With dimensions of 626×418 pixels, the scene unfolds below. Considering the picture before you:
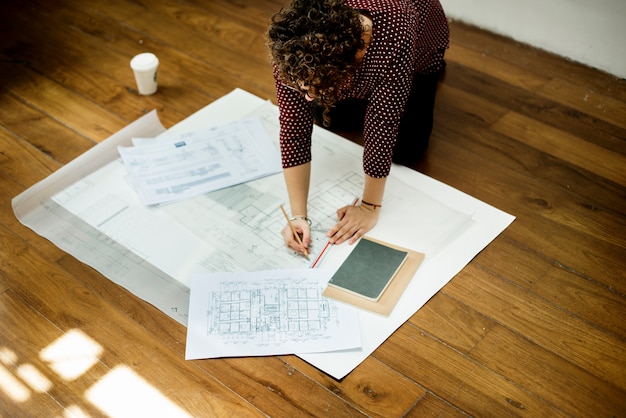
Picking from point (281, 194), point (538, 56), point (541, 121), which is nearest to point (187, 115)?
point (281, 194)

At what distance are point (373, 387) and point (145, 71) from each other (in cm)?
109

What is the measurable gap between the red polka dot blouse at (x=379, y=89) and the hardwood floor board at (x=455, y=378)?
0.36 meters

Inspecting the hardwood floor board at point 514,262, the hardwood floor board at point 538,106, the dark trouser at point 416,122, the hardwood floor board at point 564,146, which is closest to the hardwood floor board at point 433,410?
the hardwood floor board at point 514,262

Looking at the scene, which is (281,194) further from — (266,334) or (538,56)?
(538,56)

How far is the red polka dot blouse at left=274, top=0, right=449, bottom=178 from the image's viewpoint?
1.21 meters

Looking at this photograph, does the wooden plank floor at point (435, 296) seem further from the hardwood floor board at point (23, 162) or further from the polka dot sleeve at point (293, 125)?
the polka dot sleeve at point (293, 125)

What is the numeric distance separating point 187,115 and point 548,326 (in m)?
1.07

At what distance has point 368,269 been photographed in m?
1.33

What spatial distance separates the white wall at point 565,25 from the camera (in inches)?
73.5

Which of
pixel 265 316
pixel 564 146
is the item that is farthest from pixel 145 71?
pixel 564 146

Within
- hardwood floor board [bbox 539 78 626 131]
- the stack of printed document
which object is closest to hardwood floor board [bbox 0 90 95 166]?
the stack of printed document

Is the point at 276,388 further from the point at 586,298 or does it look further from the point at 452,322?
the point at 586,298

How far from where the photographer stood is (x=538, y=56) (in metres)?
2.00

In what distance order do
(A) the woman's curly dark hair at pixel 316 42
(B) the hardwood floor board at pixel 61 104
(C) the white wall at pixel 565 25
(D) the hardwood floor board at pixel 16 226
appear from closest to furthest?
(A) the woman's curly dark hair at pixel 316 42
(D) the hardwood floor board at pixel 16 226
(B) the hardwood floor board at pixel 61 104
(C) the white wall at pixel 565 25
